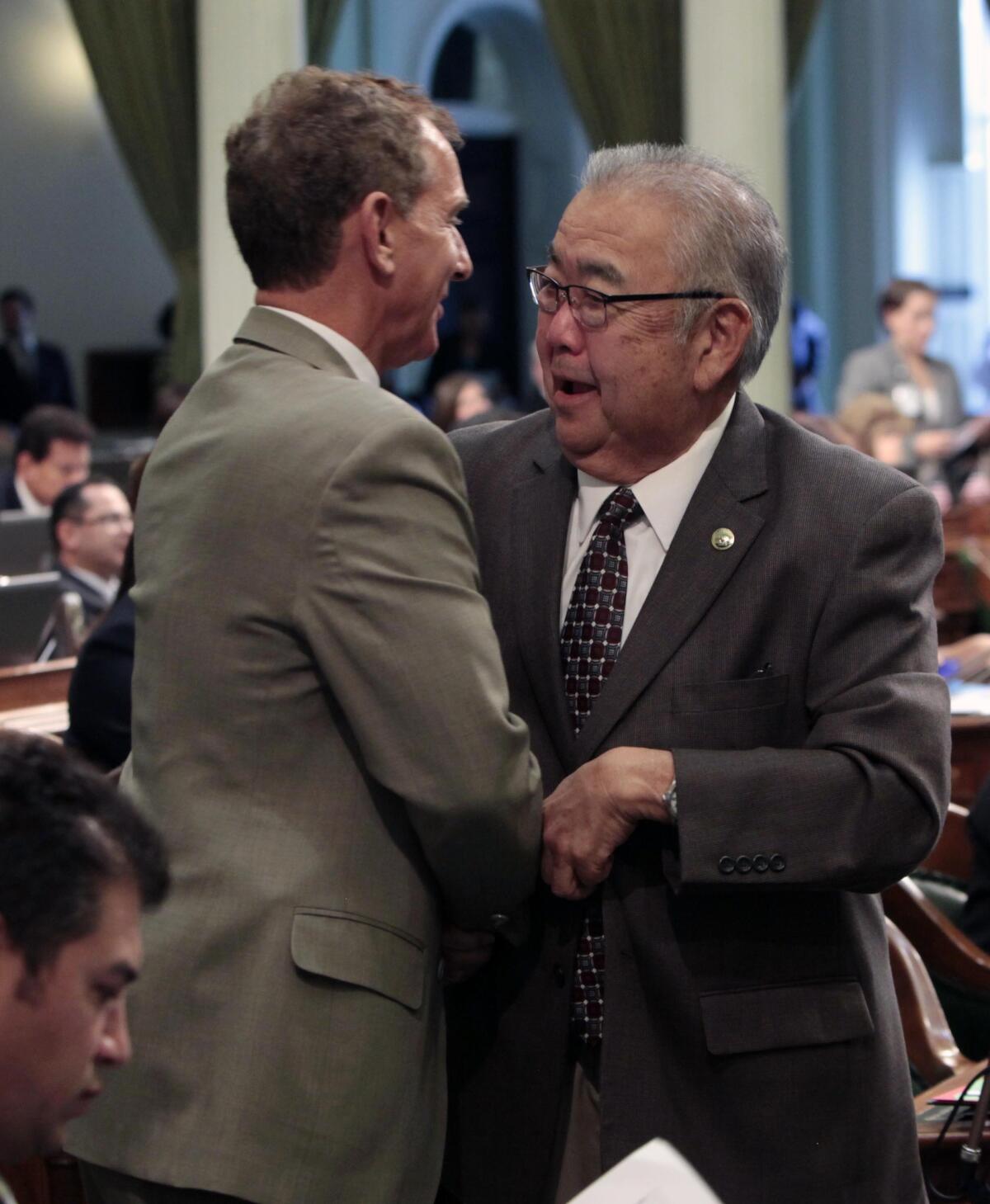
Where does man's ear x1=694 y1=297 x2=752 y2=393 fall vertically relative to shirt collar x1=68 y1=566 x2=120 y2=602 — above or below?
above

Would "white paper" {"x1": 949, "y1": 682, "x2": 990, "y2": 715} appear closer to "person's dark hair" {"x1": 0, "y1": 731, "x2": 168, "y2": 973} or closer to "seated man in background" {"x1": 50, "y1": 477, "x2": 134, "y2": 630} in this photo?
"seated man in background" {"x1": 50, "y1": 477, "x2": 134, "y2": 630}

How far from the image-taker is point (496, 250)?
15.5 metres

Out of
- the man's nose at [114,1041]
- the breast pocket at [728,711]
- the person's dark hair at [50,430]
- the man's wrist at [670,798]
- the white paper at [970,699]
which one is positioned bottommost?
the white paper at [970,699]

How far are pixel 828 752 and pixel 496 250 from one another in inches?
554

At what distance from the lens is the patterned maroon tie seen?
6.11ft

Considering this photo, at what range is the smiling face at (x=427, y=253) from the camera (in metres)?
1.78

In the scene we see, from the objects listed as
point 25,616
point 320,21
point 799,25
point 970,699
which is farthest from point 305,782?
point 320,21

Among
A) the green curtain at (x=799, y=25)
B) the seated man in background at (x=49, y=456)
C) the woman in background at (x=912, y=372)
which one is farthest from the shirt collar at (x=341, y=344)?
the green curtain at (x=799, y=25)

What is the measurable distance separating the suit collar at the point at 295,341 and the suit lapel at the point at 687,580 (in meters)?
0.38

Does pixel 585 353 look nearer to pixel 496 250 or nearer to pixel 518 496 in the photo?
pixel 518 496

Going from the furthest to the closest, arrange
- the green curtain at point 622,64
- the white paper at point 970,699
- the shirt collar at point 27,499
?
1. the green curtain at point 622,64
2. the shirt collar at point 27,499
3. the white paper at point 970,699

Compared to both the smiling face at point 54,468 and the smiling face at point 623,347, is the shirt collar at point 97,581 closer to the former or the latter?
the smiling face at point 54,468

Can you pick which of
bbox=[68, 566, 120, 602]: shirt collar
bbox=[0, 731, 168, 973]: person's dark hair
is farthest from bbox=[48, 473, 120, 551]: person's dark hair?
bbox=[0, 731, 168, 973]: person's dark hair

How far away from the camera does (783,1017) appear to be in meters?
1.79
